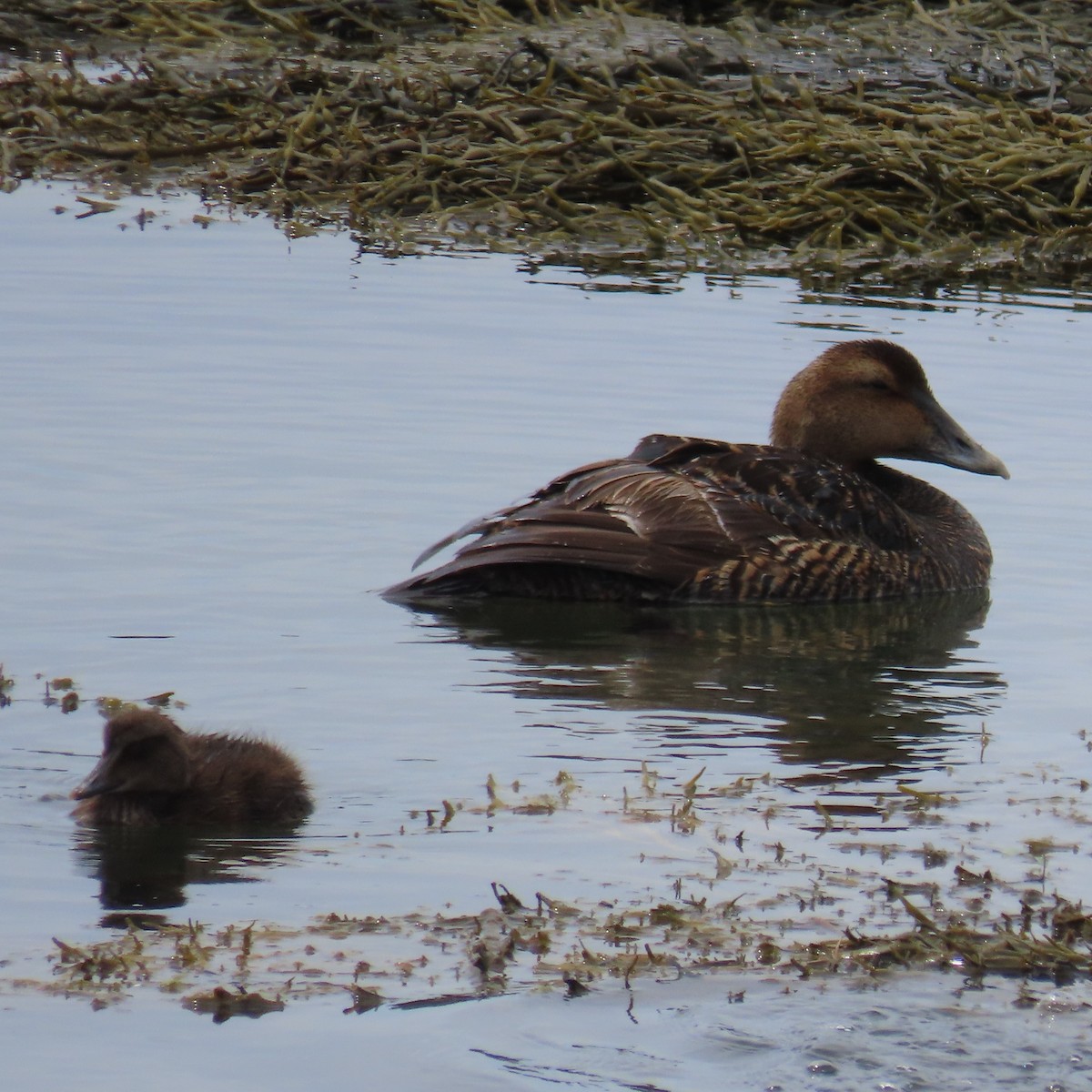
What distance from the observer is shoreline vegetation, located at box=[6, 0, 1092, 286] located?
15.3m

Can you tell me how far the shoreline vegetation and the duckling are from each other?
8.64 metres

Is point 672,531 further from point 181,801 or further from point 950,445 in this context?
point 181,801

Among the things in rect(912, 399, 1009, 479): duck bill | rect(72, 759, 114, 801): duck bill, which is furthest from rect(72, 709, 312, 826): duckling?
rect(912, 399, 1009, 479): duck bill

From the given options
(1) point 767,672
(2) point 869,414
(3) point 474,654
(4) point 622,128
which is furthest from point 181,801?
(4) point 622,128

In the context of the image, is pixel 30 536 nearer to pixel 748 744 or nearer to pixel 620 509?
pixel 620 509

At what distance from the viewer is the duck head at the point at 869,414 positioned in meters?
10.0

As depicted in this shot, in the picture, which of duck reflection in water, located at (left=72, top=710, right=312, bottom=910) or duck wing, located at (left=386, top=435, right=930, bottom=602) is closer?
duck reflection in water, located at (left=72, top=710, right=312, bottom=910)

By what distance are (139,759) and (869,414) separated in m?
4.65

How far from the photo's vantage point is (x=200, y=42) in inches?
747

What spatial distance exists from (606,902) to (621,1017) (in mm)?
704

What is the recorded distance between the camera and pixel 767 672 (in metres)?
8.22

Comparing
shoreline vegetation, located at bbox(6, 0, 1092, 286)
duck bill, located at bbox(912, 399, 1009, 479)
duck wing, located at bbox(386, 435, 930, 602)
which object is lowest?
duck wing, located at bbox(386, 435, 930, 602)

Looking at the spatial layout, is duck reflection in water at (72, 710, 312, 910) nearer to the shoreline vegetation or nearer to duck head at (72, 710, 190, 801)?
duck head at (72, 710, 190, 801)

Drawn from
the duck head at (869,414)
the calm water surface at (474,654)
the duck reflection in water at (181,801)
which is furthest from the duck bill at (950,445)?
the duck reflection in water at (181,801)
